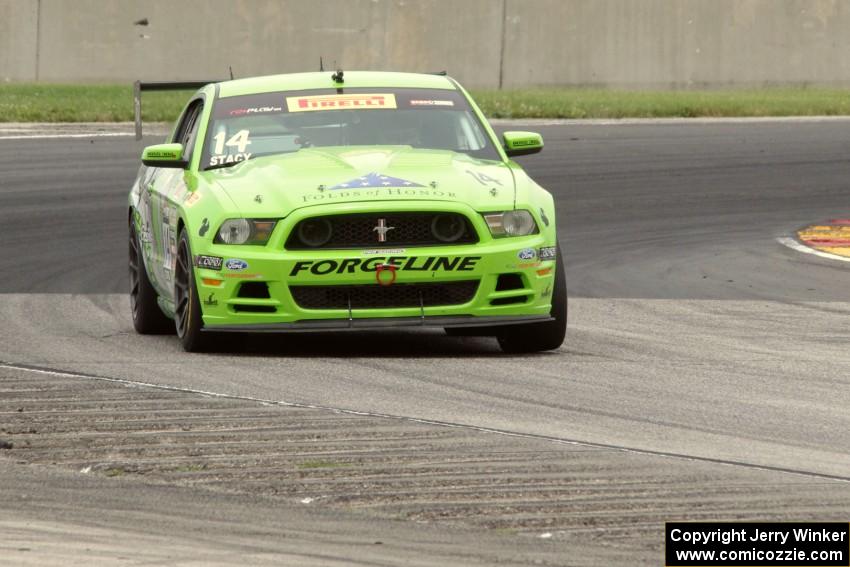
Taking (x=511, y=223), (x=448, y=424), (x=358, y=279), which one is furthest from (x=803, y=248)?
(x=448, y=424)

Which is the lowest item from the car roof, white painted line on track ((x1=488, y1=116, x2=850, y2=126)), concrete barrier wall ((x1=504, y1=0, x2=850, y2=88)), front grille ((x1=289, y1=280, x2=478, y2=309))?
concrete barrier wall ((x1=504, y1=0, x2=850, y2=88))

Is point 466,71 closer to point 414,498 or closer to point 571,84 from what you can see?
point 571,84

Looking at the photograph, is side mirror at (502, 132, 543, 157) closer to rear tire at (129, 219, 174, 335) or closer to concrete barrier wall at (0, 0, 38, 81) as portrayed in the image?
rear tire at (129, 219, 174, 335)

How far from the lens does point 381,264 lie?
9094 mm

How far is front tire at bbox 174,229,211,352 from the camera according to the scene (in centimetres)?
941

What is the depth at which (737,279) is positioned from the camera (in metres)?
13.4

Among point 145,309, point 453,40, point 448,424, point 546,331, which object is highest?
point 448,424

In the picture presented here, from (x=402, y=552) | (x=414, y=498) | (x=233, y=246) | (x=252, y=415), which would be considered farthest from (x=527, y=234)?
(x=402, y=552)

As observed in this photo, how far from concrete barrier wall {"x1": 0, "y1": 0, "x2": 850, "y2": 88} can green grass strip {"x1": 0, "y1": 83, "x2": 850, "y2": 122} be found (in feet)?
7.90

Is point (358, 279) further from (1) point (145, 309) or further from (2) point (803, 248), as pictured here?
(2) point (803, 248)

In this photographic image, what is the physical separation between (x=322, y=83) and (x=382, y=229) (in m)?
1.84

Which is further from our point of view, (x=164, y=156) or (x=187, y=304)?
(x=164, y=156)

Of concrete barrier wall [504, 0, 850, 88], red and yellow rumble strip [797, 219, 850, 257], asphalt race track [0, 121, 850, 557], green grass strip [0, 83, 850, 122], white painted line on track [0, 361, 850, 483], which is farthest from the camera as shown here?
concrete barrier wall [504, 0, 850, 88]

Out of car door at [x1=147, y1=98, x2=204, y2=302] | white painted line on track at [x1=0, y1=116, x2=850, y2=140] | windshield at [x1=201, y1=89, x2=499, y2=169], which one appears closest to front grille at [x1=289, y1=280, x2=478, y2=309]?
car door at [x1=147, y1=98, x2=204, y2=302]
